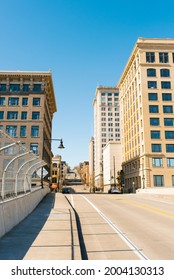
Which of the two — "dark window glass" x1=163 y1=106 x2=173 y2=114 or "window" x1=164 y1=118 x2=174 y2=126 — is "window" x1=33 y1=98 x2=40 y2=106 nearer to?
"dark window glass" x1=163 y1=106 x2=173 y2=114

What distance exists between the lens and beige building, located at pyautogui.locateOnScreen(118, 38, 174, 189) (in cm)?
6031

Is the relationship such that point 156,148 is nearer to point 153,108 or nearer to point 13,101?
point 153,108

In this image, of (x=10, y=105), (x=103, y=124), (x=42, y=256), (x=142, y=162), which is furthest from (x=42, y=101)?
(x=103, y=124)

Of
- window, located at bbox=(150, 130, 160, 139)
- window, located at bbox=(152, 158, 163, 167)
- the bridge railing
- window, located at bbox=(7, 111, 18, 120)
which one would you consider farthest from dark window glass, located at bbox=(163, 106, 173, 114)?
the bridge railing

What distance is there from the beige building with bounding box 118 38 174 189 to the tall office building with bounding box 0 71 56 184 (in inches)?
955

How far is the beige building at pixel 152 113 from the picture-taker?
60309 millimetres

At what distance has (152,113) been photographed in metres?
63.6

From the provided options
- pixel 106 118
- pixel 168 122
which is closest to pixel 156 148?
pixel 168 122

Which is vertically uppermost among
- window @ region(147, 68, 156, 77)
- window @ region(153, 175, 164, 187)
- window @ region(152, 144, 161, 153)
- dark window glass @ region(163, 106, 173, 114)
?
window @ region(147, 68, 156, 77)

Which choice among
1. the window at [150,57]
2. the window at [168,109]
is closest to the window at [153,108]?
the window at [168,109]

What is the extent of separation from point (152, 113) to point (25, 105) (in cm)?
3136

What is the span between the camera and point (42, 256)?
19.5 ft

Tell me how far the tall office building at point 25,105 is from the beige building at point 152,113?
2425 centimetres
